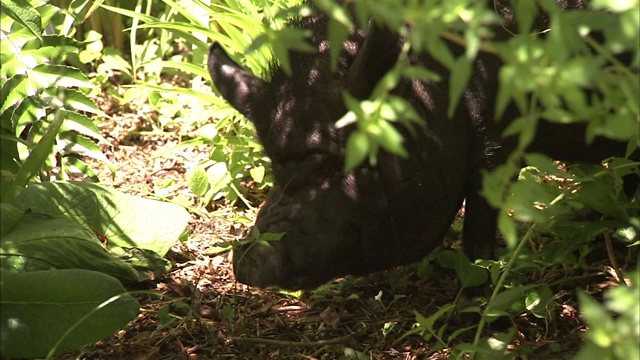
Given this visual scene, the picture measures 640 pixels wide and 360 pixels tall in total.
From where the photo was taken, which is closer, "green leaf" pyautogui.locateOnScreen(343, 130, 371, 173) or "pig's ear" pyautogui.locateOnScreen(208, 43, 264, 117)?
"green leaf" pyautogui.locateOnScreen(343, 130, 371, 173)

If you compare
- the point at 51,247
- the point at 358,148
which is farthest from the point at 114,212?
the point at 358,148

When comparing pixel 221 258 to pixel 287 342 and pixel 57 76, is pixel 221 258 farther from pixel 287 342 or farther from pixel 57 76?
pixel 57 76

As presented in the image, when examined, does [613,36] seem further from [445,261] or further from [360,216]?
[445,261]

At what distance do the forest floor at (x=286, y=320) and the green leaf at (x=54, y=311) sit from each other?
0.92 feet

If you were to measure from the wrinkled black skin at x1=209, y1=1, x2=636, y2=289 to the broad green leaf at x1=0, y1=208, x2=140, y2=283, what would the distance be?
537mm

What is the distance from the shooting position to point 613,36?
1745 millimetres

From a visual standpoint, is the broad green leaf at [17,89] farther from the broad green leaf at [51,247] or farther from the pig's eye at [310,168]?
the pig's eye at [310,168]

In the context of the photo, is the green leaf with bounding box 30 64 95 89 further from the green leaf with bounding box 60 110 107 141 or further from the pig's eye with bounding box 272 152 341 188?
the pig's eye with bounding box 272 152 341 188

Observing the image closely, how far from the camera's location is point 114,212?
13.9 ft

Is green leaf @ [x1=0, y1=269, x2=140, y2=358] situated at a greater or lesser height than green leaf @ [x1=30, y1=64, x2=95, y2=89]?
lesser

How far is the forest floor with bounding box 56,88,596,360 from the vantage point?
12.1ft

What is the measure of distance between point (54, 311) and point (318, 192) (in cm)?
107

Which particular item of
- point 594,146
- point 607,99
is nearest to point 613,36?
point 607,99

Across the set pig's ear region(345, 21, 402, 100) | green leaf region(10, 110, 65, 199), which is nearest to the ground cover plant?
green leaf region(10, 110, 65, 199)
